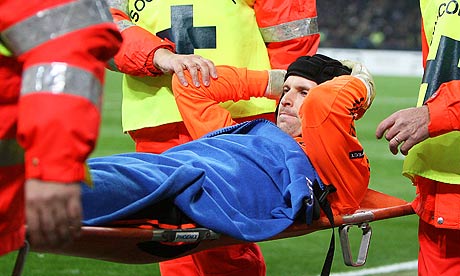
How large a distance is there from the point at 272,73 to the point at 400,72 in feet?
63.8

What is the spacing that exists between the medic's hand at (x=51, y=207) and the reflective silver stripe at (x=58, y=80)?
7.3 inches

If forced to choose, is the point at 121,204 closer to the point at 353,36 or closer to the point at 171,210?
the point at 171,210

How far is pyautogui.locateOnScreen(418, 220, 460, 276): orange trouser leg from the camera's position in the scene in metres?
3.40

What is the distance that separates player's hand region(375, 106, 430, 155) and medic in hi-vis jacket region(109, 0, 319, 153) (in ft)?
3.14

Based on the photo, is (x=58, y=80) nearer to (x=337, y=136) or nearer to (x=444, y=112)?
(x=444, y=112)

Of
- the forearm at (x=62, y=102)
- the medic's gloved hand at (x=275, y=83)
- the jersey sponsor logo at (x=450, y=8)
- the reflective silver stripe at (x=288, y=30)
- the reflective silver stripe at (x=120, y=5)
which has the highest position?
the forearm at (x=62, y=102)

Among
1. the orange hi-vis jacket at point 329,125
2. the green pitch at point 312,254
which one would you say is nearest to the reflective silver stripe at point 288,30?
the orange hi-vis jacket at point 329,125

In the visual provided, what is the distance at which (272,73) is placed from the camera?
3.89 meters

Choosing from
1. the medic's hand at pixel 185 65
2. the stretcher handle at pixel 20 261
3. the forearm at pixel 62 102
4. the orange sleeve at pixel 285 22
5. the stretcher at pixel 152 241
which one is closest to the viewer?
the forearm at pixel 62 102

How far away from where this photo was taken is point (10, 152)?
7.10 ft

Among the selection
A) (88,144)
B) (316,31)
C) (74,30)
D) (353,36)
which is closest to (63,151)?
(88,144)

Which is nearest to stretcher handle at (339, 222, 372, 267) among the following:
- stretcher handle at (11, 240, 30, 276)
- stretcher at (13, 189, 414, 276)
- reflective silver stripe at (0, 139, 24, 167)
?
stretcher at (13, 189, 414, 276)

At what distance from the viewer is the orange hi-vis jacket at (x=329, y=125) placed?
3387mm

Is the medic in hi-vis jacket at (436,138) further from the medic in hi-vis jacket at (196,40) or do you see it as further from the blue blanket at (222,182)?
the medic in hi-vis jacket at (196,40)
